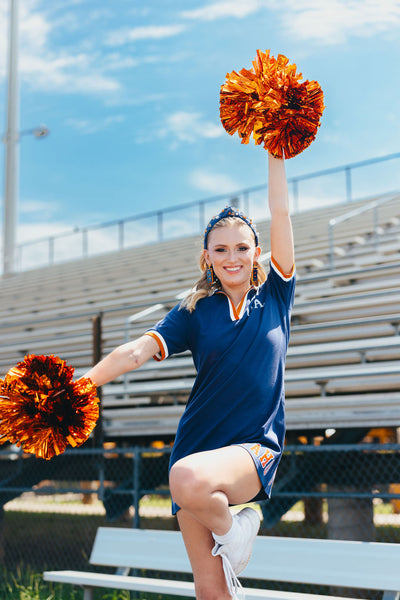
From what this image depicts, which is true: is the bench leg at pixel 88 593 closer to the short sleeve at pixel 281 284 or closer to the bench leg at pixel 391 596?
the bench leg at pixel 391 596

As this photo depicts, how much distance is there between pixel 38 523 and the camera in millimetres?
11461

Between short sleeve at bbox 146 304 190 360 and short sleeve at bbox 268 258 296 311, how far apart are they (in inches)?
11.3

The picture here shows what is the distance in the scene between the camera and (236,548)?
187 centimetres

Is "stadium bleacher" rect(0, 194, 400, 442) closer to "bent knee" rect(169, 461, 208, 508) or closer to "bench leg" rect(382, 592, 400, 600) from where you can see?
"bent knee" rect(169, 461, 208, 508)

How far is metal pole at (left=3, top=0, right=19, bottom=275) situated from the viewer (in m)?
16.4

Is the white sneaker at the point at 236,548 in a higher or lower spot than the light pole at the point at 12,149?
lower

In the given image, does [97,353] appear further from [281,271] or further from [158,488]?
[281,271]

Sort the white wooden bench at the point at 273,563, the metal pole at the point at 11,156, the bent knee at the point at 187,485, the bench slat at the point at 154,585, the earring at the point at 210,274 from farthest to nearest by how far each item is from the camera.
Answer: the metal pole at the point at 11,156
the white wooden bench at the point at 273,563
the bench slat at the point at 154,585
the earring at the point at 210,274
the bent knee at the point at 187,485

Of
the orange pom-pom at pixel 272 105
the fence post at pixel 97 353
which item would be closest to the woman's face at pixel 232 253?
the orange pom-pom at pixel 272 105

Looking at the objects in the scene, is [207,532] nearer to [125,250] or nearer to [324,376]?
[324,376]

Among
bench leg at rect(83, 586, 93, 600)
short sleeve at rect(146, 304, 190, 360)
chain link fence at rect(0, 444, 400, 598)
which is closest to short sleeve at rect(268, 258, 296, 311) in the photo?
short sleeve at rect(146, 304, 190, 360)

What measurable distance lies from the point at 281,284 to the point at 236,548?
802mm

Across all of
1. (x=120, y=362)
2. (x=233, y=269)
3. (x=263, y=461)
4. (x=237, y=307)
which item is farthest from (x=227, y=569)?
(x=233, y=269)

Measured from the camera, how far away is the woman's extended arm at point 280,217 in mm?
2209
